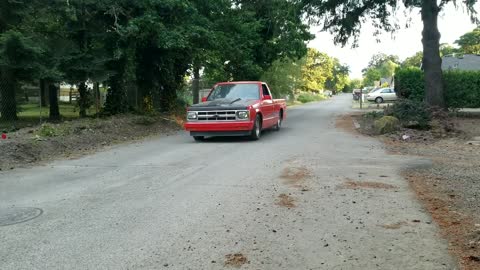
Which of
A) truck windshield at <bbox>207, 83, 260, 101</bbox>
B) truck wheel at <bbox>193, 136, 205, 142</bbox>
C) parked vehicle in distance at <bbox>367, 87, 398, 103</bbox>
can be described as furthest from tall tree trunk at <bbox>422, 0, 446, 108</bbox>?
parked vehicle in distance at <bbox>367, 87, 398, 103</bbox>

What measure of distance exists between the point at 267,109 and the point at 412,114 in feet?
16.5

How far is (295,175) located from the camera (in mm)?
8766

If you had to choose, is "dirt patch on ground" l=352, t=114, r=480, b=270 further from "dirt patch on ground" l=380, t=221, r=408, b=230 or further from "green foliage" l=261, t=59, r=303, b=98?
"green foliage" l=261, t=59, r=303, b=98

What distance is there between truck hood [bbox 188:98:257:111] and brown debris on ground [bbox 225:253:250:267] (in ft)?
31.2

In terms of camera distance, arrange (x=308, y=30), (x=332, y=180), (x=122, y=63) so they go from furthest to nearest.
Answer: (x=308, y=30) → (x=122, y=63) → (x=332, y=180)

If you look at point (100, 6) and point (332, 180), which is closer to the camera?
point (332, 180)

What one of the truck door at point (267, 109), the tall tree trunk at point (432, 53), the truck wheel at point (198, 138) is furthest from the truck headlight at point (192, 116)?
the tall tree trunk at point (432, 53)

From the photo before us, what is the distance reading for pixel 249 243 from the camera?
5.06 metres

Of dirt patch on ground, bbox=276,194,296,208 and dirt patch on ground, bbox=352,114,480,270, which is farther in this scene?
dirt patch on ground, bbox=276,194,296,208

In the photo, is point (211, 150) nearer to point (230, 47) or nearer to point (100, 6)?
point (100, 6)

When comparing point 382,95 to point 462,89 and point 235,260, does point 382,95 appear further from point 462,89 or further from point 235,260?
point 235,260

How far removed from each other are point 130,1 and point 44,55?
3646mm

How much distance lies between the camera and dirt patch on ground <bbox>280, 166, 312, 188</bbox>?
814 cm

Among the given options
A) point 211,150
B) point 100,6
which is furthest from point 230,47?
point 211,150
